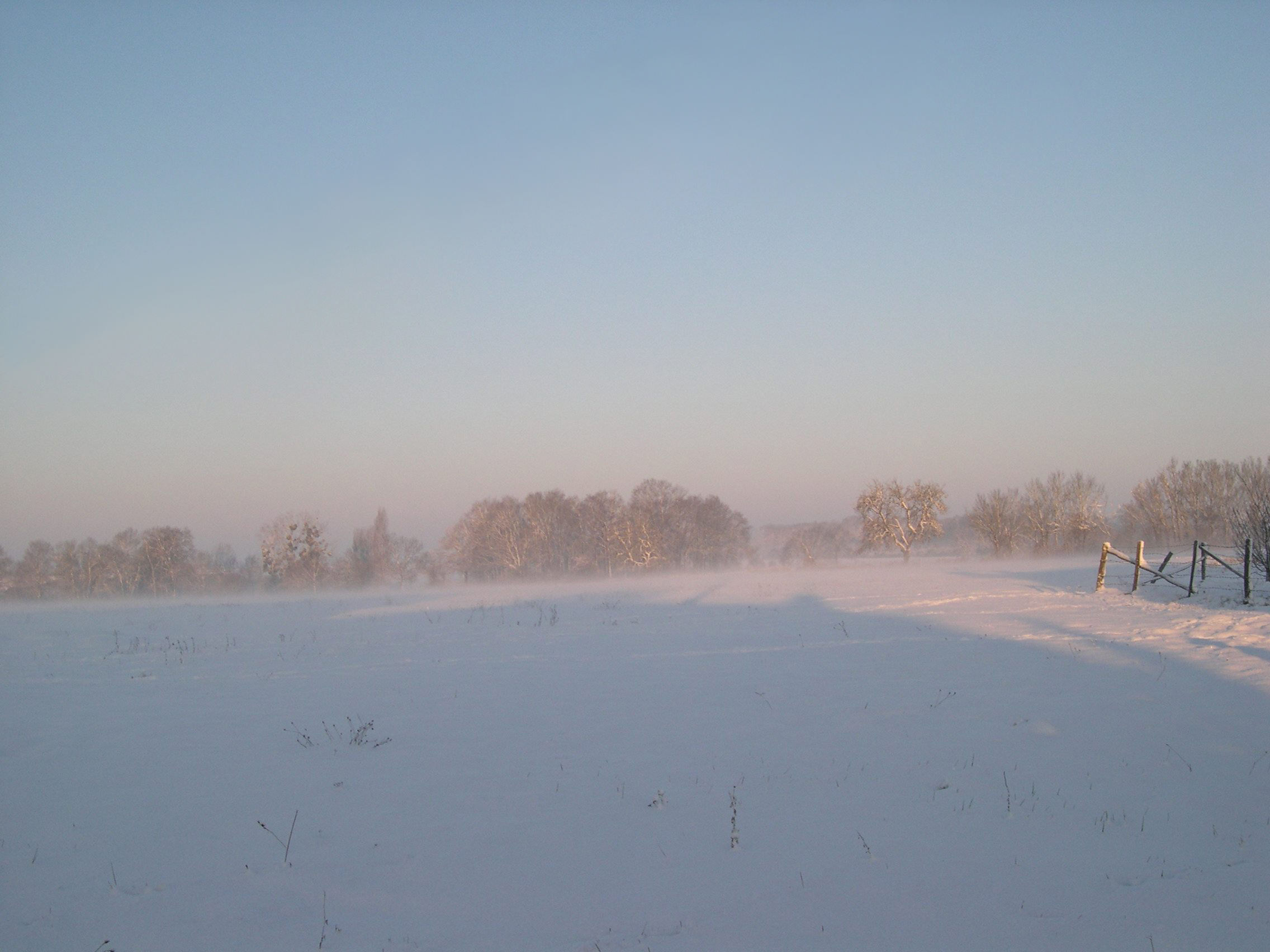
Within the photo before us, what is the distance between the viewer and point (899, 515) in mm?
59344

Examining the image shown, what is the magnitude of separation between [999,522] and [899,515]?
10053 millimetres

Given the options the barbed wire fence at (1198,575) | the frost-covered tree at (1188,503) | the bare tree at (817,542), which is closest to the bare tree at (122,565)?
the bare tree at (817,542)

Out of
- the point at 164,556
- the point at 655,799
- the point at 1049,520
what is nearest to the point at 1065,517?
the point at 1049,520

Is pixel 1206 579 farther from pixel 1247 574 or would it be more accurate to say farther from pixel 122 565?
pixel 122 565

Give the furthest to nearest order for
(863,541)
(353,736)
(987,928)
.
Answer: (863,541)
(353,736)
(987,928)

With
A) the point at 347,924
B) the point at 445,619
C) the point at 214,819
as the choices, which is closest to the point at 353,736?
the point at 214,819

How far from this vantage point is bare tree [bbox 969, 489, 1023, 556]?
6088 cm

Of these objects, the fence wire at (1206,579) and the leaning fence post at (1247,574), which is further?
the fence wire at (1206,579)

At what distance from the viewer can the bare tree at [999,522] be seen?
60.9 meters

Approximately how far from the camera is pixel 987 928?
4664 millimetres

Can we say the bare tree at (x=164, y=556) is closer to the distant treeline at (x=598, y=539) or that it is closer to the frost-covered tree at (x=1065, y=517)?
the distant treeline at (x=598, y=539)

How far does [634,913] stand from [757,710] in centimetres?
533

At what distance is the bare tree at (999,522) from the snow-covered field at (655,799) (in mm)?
51306

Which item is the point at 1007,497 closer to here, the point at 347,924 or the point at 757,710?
the point at 757,710
